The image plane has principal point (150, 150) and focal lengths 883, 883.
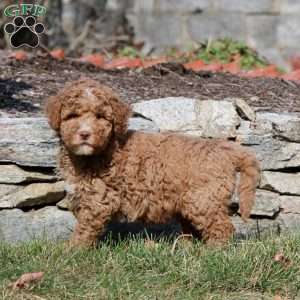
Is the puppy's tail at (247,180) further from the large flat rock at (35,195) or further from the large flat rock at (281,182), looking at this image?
the large flat rock at (35,195)

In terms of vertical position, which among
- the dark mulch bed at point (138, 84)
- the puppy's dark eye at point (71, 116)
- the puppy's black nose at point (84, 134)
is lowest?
the puppy's black nose at point (84, 134)

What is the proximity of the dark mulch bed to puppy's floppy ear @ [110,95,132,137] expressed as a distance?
4.84ft

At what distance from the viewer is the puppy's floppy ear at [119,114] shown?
6152 millimetres

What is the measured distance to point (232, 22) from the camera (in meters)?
12.6

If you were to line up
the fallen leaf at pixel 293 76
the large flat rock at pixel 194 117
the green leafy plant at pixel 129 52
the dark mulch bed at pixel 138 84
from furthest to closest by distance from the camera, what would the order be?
the green leafy plant at pixel 129 52 → the fallen leaf at pixel 293 76 → the dark mulch bed at pixel 138 84 → the large flat rock at pixel 194 117

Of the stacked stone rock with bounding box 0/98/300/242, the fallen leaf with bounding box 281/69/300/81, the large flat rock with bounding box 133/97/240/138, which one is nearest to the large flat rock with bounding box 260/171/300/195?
the stacked stone rock with bounding box 0/98/300/242

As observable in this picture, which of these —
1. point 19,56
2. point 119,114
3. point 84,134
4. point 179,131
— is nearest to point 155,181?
point 119,114

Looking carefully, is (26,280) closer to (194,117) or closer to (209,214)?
Answer: (209,214)

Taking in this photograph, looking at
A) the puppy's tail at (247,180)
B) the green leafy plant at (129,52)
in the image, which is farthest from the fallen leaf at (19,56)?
the puppy's tail at (247,180)

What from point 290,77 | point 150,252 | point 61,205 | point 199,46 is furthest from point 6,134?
point 199,46

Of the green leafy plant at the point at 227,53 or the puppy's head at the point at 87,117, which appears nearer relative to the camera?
the puppy's head at the point at 87,117

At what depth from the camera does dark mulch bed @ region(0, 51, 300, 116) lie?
7988mm

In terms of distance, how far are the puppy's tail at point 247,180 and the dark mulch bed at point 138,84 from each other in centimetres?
151

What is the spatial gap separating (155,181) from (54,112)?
888 mm
